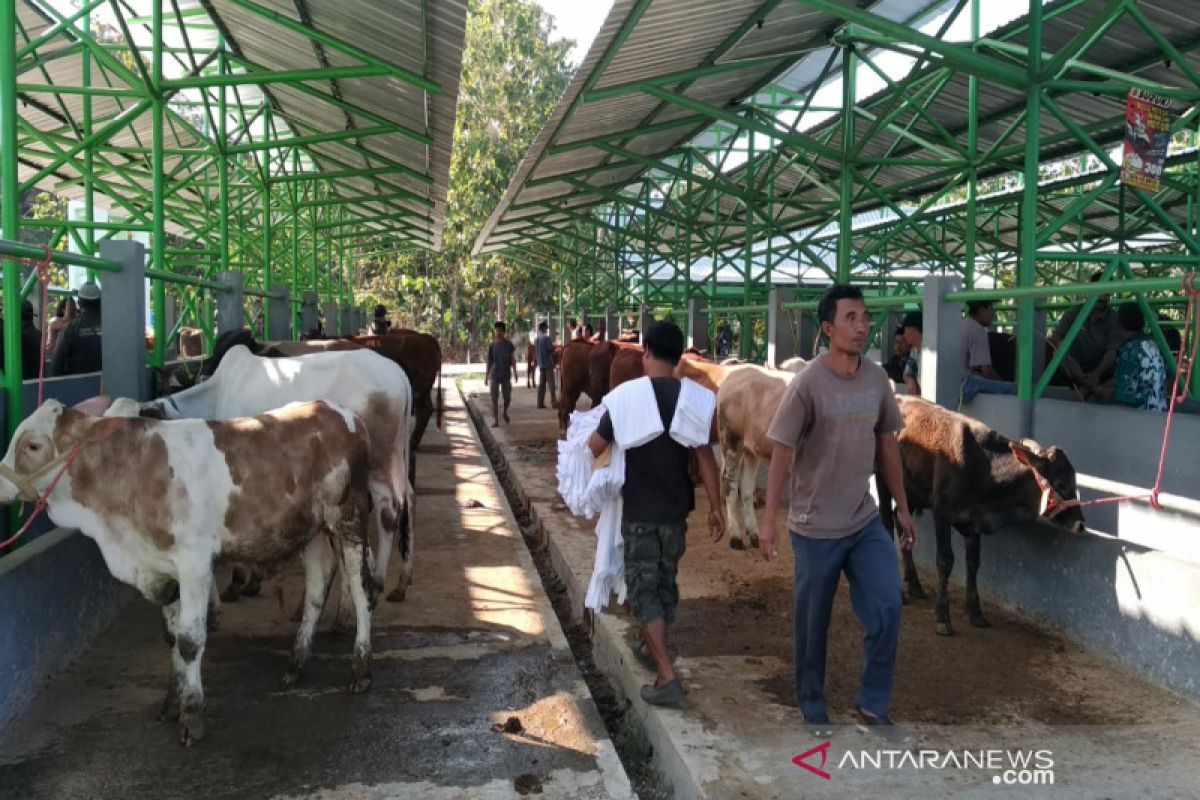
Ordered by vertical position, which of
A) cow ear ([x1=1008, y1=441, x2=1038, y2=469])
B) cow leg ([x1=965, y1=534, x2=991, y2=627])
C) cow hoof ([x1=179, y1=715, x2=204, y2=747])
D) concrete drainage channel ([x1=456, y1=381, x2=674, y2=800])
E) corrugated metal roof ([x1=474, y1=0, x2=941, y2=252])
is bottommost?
concrete drainage channel ([x1=456, y1=381, x2=674, y2=800])

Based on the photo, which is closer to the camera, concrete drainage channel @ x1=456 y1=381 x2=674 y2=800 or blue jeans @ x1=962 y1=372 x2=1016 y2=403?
concrete drainage channel @ x1=456 y1=381 x2=674 y2=800

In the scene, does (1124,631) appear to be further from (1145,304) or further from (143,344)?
(143,344)

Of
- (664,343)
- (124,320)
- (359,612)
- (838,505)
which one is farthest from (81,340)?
(838,505)

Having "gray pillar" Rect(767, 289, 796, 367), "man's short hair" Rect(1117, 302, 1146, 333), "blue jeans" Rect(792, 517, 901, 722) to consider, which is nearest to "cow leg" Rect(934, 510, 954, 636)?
"blue jeans" Rect(792, 517, 901, 722)

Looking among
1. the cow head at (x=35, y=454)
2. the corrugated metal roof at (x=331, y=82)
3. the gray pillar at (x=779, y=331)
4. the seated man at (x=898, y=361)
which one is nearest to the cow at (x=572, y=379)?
the corrugated metal roof at (x=331, y=82)

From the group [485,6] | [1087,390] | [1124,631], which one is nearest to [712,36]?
[1087,390]

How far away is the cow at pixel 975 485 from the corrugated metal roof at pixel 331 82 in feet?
17.1

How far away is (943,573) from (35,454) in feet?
16.3

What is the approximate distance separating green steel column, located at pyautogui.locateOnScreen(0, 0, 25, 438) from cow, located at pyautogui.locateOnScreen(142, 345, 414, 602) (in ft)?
4.70

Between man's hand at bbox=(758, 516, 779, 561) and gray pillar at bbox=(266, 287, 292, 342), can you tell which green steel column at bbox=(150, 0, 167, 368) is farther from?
man's hand at bbox=(758, 516, 779, 561)

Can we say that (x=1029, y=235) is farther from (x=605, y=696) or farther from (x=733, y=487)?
(x=605, y=696)

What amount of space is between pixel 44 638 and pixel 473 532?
4.53 meters

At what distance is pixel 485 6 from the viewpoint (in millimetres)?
47375

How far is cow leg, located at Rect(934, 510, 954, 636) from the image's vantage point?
6.32 metres
